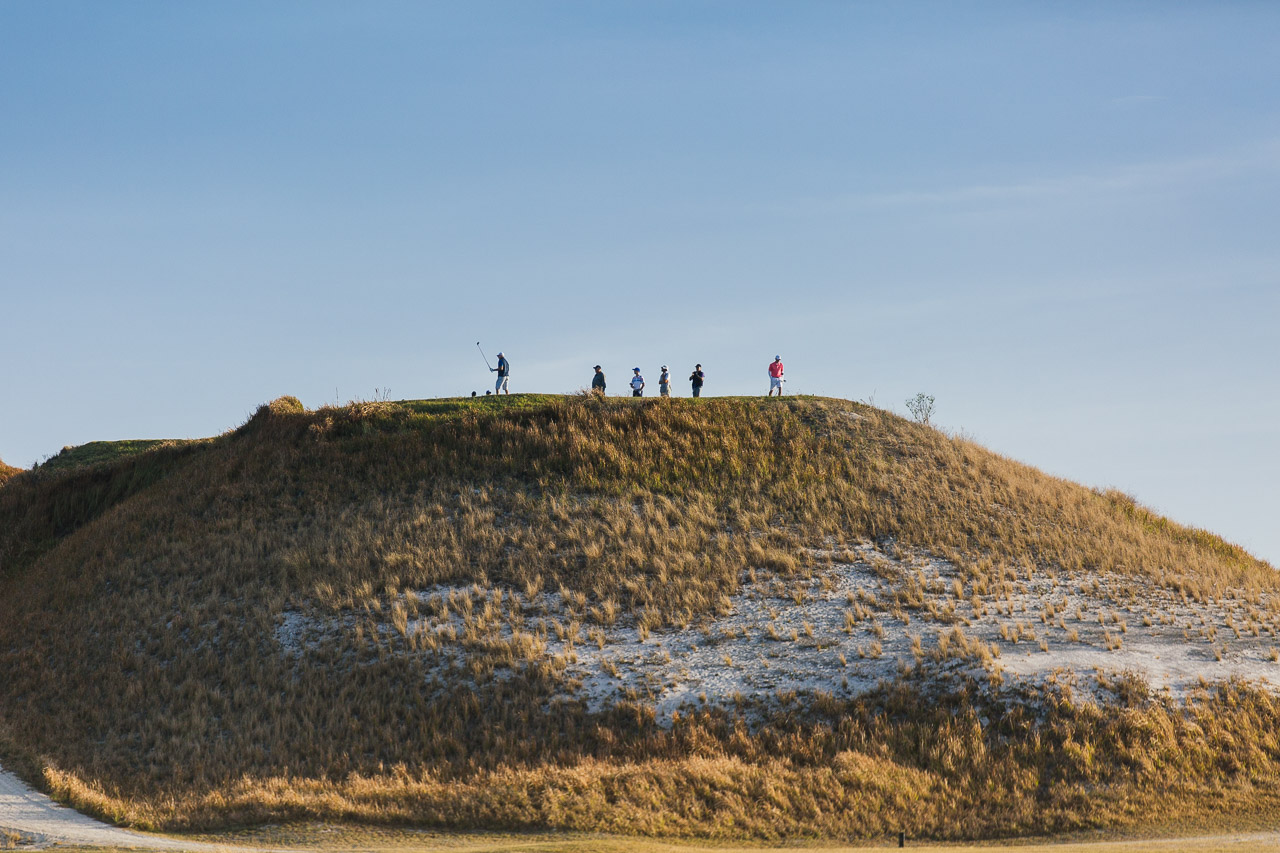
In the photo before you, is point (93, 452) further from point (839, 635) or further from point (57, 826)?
point (839, 635)

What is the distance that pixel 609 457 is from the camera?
35031 mm

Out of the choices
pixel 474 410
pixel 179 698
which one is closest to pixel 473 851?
pixel 179 698

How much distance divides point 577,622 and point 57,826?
1266cm

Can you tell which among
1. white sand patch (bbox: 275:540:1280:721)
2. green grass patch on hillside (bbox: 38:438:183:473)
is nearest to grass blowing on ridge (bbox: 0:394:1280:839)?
white sand patch (bbox: 275:540:1280:721)

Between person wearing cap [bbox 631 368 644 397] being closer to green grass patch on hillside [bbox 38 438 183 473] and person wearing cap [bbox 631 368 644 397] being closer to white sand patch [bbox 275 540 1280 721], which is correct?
white sand patch [bbox 275 540 1280 721]

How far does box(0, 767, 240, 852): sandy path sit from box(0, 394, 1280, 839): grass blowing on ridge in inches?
25.9

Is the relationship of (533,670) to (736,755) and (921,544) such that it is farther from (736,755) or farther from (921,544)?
(921,544)

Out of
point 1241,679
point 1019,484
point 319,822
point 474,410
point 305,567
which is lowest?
point 319,822

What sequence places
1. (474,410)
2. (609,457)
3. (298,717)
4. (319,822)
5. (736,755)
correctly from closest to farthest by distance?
(319,822)
(736,755)
(298,717)
(609,457)
(474,410)

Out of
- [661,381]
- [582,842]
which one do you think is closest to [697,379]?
[661,381]

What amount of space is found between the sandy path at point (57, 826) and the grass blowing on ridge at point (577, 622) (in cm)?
66

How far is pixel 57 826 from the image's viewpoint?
715 inches

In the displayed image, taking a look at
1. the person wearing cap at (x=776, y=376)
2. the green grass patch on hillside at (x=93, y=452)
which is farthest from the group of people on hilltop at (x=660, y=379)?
the green grass patch on hillside at (x=93, y=452)

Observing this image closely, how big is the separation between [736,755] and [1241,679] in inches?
508
